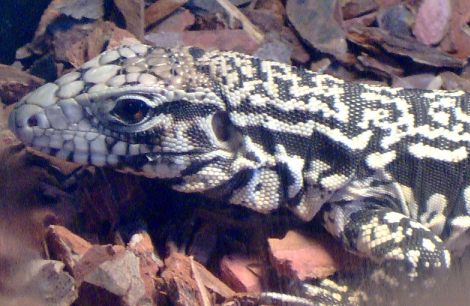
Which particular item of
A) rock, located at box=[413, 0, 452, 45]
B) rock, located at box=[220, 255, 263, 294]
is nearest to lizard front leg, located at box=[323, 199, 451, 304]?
rock, located at box=[220, 255, 263, 294]

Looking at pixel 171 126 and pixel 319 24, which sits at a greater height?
pixel 319 24

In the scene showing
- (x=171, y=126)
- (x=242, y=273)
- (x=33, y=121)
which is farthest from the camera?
(x=242, y=273)

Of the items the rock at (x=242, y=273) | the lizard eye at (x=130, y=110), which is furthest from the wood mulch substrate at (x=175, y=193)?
the lizard eye at (x=130, y=110)

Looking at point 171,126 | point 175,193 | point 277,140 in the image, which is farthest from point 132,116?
point 277,140

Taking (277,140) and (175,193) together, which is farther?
(175,193)

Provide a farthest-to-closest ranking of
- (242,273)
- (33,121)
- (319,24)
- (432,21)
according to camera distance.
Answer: (432,21) < (319,24) < (242,273) < (33,121)

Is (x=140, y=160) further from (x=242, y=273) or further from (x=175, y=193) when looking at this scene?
(x=242, y=273)

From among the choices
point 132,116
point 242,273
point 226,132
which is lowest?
point 242,273
